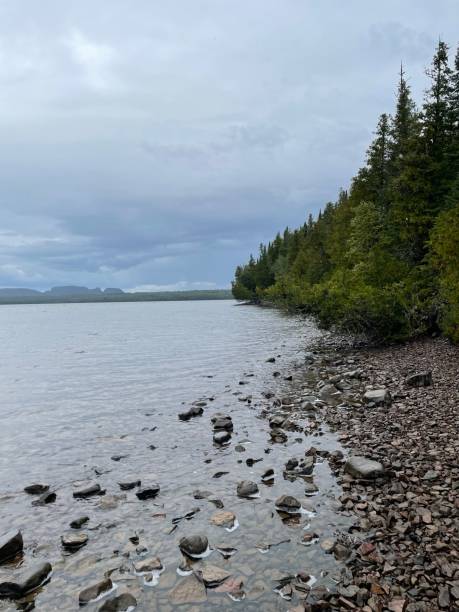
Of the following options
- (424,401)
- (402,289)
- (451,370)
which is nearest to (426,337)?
(402,289)

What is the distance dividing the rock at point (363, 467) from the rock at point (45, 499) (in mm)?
7237

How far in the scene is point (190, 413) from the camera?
1691cm

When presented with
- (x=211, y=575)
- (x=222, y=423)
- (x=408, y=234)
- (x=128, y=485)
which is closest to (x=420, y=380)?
(x=222, y=423)

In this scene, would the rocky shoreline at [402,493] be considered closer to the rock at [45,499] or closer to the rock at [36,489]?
the rock at [45,499]

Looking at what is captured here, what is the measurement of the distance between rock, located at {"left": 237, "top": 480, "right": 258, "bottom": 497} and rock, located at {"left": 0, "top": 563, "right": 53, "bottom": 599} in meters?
4.36

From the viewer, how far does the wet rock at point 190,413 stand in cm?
1665

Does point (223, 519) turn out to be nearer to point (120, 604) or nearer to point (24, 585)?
point (120, 604)

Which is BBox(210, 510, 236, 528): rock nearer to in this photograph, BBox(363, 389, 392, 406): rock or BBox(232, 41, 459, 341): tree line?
BBox(363, 389, 392, 406): rock

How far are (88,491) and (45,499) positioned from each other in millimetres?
996

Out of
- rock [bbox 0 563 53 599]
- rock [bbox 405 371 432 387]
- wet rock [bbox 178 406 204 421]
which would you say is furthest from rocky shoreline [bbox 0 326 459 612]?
rock [bbox 405 371 432 387]

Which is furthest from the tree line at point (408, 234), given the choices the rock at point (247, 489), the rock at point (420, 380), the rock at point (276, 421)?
the rock at point (247, 489)

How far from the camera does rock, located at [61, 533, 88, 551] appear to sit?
812 centimetres

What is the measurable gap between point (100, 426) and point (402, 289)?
886 inches

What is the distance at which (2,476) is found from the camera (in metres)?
11.9
